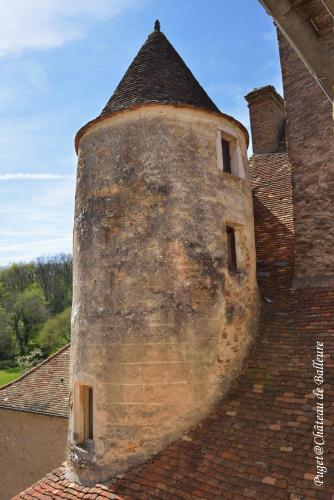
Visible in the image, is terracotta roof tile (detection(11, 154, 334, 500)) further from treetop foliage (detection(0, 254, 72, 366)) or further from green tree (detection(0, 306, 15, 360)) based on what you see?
green tree (detection(0, 306, 15, 360))

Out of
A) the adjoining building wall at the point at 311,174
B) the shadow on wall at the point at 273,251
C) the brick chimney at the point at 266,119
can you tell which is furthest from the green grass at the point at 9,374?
the adjoining building wall at the point at 311,174

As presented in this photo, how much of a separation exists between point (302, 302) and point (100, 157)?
16.6 feet

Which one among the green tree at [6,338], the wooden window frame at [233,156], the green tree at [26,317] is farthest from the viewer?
the green tree at [26,317]

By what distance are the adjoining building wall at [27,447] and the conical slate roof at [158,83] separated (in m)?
8.30

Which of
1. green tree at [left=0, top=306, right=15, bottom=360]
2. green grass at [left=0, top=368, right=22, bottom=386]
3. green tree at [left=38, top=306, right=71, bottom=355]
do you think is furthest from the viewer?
green tree at [left=0, top=306, right=15, bottom=360]

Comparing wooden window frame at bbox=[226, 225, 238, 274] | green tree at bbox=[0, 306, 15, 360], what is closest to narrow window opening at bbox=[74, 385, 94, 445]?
wooden window frame at bbox=[226, 225, 238, 274]

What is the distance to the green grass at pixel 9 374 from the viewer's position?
39.2 meters

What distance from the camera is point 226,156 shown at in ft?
28.0

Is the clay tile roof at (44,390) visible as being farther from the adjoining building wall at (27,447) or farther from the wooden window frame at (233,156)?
the wooden window frame at (233,156)

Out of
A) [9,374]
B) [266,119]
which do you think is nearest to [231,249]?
[266,119]

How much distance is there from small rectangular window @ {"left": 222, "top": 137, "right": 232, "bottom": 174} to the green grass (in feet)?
123

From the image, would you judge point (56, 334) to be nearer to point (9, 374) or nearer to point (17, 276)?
point (9, 374)

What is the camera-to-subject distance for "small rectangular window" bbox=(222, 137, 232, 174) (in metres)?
8.45

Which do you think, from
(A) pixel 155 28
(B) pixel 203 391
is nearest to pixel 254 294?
(B) pixel 203 391
